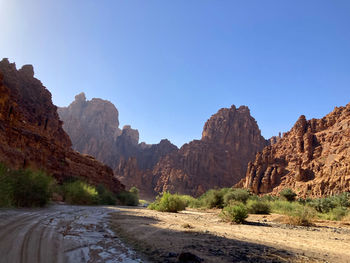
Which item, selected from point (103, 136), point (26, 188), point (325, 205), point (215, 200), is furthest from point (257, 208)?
point (103, 136)

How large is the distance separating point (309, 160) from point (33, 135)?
56357 mm

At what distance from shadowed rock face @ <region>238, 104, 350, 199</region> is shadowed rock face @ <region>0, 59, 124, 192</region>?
127ft

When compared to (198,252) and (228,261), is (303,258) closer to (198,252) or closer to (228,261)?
(228,261)

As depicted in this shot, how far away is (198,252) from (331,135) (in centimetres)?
5930

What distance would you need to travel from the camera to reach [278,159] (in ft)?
206

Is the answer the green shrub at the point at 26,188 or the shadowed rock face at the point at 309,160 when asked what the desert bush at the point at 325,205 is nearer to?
the green shrub at the point at 26,188

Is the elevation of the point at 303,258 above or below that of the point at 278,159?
below

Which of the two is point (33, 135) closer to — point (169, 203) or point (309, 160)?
point (169, 203)

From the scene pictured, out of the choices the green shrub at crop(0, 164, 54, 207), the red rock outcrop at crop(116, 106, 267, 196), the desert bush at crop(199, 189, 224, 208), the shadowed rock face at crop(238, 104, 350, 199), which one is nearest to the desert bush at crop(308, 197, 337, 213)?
the desert bush at crop(199, 189, 224, 208)

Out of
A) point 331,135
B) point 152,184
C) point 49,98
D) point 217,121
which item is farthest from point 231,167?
point 49,98

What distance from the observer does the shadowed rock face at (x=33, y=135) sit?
24947 mm

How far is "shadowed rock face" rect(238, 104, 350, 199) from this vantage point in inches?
1622

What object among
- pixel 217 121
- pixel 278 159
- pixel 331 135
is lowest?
pixel 278 159

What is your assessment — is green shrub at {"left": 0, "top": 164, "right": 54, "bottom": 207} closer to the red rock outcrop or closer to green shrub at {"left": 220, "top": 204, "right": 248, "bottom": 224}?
green shrub at {"left": 220, "top": 204, "right": 248, "bottom": 224}
